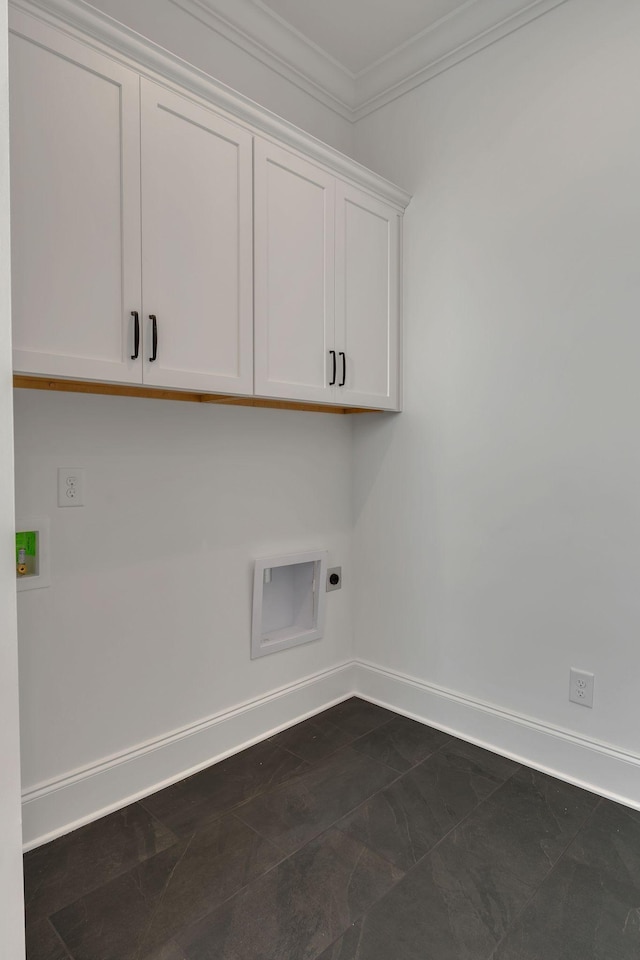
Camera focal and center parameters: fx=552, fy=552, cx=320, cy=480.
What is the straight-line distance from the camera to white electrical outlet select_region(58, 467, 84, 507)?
169cm

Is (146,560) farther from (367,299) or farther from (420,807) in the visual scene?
(367,299)

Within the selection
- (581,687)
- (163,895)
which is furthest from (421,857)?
(581,687)

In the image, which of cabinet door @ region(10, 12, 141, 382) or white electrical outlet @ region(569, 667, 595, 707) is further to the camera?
white electrical outlet @ region(569, 667, 595, 707)

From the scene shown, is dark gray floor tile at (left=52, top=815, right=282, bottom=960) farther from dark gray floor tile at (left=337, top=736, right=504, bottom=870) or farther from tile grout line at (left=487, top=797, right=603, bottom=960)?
tile grout line at (left=487, top=797, right=603, bottom=960)

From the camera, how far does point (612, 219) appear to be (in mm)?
1860

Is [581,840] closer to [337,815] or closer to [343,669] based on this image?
[337,815]

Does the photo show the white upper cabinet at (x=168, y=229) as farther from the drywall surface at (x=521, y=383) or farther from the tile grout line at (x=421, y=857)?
the tile grout line at (x=421, y=857)

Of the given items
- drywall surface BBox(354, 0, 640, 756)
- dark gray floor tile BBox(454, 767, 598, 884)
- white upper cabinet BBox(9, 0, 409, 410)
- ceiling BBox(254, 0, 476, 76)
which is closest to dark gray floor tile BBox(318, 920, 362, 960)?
dark gray floor tile BBox(454, 767, 598, 884)

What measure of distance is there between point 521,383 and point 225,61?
1692 millimetres

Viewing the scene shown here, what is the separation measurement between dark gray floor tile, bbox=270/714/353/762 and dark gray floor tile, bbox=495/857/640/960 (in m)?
0.90

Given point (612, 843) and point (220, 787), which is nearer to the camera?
point (612, 843)

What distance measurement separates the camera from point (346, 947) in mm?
1295

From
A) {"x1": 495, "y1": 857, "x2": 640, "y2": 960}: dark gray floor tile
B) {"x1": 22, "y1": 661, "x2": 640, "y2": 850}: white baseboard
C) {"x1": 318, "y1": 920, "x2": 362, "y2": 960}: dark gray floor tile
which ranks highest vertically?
{"x1": 22, "y1": 661, "x2": 640, "y2": 850}: white baseboard

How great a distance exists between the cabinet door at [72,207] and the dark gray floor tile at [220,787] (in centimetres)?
138
